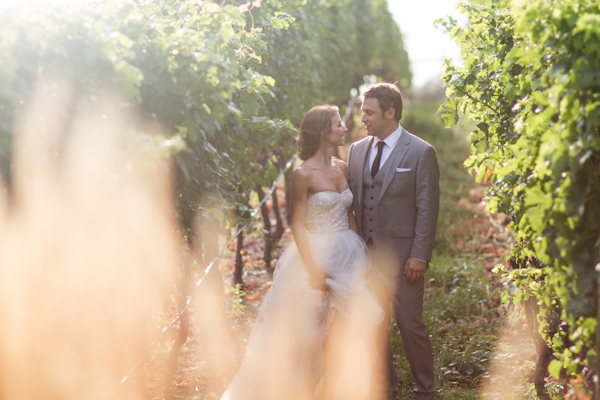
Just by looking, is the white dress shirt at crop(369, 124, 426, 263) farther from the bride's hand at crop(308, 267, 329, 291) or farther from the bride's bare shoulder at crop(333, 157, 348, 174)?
the bride's hand at crop(308, 267, 329, 291)

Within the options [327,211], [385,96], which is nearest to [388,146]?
[385,96]

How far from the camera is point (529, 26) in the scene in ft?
8.64

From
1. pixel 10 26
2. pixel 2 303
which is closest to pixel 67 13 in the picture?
pixel 10 26

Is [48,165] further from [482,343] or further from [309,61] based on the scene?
[309,61]

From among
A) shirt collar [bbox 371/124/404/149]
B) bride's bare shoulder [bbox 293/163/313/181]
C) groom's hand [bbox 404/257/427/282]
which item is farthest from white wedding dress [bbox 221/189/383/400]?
shirt collar [bbox 371/124/404/149]

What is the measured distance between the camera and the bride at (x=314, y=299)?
4.02 meters

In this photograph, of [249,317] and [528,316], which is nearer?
[528,316]

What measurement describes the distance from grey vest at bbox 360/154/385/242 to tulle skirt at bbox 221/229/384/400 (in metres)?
0.24

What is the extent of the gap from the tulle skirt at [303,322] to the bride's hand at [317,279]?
29mm

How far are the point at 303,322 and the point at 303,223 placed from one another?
664 mm

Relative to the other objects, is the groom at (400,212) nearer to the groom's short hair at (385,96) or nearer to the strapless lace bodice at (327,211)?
the groom's short hair at (385,96)

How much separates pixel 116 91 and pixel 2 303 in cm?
104

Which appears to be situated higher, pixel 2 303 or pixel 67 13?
pixel 67 13

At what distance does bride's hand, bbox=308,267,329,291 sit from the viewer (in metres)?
4.03
